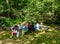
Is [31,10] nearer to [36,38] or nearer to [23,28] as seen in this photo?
[23,28]

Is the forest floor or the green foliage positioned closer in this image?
the forest floor

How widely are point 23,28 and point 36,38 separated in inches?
57.1

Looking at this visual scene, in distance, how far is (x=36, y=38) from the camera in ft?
43.0

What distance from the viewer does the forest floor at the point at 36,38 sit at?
41.3 feet

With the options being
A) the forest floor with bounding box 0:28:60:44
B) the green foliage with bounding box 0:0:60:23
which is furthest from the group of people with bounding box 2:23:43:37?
the green foliage with bounding box 0:0:60:23

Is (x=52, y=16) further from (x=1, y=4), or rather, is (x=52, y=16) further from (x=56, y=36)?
(x=1, y=4)

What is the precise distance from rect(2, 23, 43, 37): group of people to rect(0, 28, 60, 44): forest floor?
389 millimetres

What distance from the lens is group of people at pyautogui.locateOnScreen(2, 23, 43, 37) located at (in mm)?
13431

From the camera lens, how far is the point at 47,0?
14.4 meters

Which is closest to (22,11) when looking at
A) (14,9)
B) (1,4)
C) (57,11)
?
(14,9)

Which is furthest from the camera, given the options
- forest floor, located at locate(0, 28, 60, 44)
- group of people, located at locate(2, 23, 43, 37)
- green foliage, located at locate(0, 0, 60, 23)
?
green foliage, located at locate(0, 0, 60, 23)

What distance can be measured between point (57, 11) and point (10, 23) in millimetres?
4343

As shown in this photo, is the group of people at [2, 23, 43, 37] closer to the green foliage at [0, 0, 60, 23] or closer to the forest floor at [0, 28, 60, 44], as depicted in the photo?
the forest floor at [0, 28, 60, 44]

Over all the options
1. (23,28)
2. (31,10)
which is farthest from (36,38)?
(31,10)
